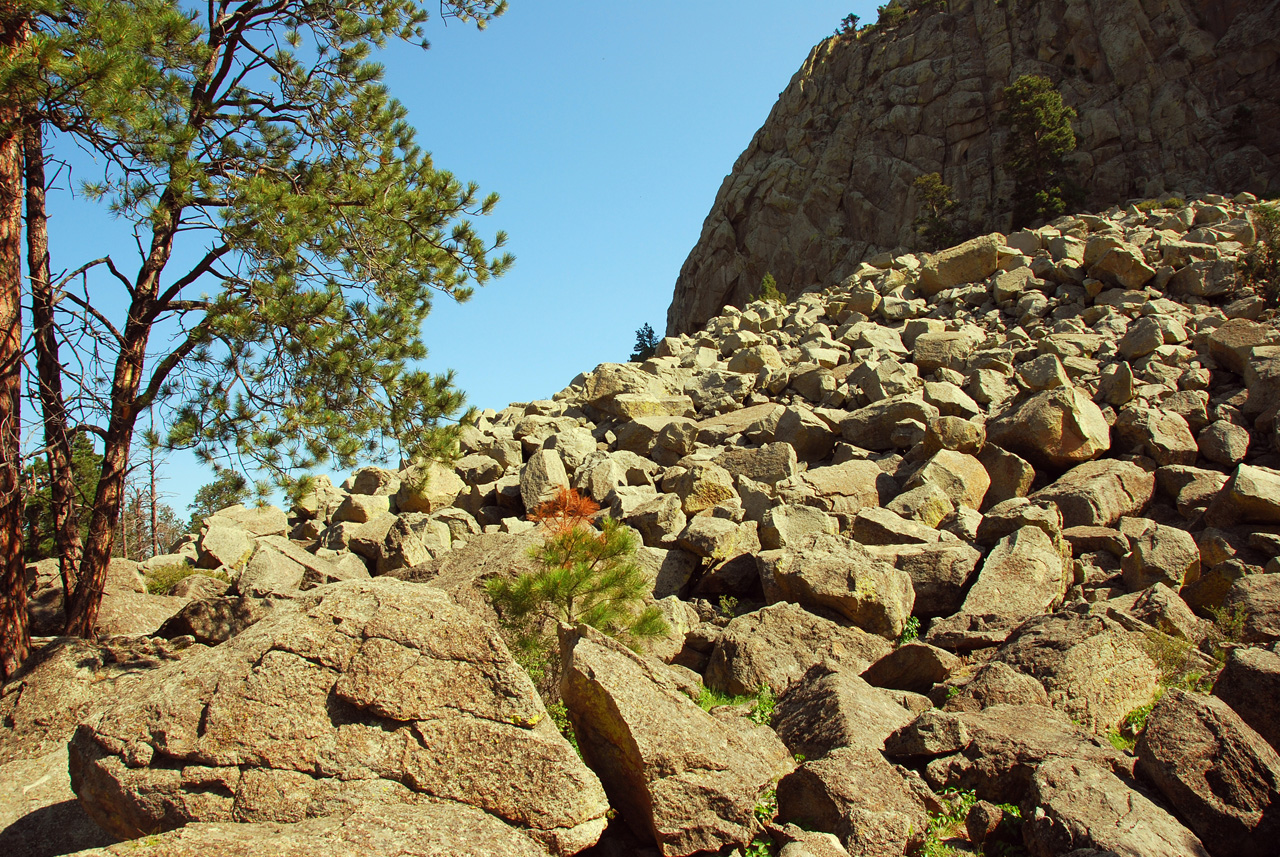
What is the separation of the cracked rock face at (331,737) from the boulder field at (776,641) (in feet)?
0.05

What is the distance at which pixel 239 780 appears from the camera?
369 cm

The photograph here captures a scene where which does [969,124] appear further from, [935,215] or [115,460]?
[115,460]

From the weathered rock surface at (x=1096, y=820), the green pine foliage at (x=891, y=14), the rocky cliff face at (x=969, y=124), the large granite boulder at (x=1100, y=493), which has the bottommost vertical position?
the weathered rock surface at (x=1096, y=820)

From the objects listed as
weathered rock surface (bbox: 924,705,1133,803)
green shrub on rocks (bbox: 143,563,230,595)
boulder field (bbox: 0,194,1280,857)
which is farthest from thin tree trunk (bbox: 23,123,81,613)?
weathered rock surface (bbox: 924,705,1133,803)

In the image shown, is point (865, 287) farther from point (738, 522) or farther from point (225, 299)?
point (225, 299)

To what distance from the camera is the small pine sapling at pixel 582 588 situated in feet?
20.5

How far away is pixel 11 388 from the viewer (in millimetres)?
6590

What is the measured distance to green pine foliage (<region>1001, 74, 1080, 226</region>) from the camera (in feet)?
124

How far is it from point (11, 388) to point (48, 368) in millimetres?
531

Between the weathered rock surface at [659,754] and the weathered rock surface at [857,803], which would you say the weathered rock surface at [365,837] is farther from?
the weathered rock surface at [857,803]

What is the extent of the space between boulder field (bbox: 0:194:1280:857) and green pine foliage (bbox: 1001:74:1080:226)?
75.8ft

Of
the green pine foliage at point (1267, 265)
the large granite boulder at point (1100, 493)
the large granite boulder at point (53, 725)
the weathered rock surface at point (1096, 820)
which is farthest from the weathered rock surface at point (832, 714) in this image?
the green pine foliage at point (1267, 265)

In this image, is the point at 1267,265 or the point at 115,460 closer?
the point at 115,460

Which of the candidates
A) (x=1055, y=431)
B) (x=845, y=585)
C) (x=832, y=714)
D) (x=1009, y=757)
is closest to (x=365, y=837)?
(x=832, y=714)
